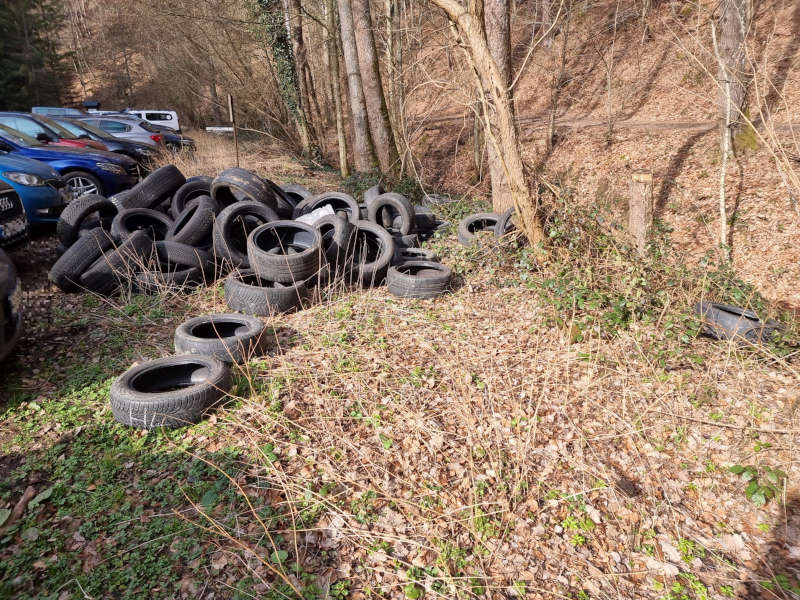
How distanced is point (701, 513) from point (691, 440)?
2.46ft

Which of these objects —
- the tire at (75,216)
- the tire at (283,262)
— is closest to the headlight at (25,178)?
the tire at (75,216)

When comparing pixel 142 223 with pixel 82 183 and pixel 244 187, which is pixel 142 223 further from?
pixel 82 183

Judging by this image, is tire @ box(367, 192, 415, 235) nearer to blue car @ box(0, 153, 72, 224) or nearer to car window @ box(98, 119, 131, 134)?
blue car @ box(0, 153, 72, 224)

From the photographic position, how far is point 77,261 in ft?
19.5

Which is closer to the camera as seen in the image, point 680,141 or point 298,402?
point 298,402

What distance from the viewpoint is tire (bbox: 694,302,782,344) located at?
498 centimetres

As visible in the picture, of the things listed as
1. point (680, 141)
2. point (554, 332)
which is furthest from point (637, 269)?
point (680, 141)

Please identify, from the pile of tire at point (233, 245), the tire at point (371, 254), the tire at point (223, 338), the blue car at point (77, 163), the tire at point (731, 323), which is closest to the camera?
the tire at point (223, 338)

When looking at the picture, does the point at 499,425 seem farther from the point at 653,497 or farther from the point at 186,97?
the point at 186,97

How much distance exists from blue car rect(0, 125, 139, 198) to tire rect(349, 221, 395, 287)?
5676mm

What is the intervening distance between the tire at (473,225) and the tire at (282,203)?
9.39 feet

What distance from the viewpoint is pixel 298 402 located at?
412 centimetres

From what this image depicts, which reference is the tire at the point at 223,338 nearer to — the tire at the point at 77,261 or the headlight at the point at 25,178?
the tire at the point at 77,261

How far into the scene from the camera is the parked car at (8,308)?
389cm
